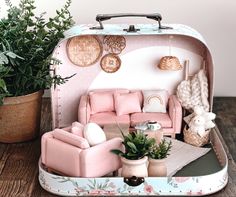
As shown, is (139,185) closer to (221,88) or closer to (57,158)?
(57,158)

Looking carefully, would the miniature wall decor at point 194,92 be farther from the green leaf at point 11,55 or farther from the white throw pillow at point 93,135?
the green leaf at point 11,55

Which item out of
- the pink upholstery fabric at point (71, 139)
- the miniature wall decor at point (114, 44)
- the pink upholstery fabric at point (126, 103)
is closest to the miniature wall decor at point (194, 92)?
the pink upholstery fabric at point (126, 103)

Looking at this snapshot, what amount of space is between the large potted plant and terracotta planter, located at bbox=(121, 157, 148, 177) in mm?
490

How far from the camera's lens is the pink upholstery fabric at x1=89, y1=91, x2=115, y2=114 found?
1.98 metres

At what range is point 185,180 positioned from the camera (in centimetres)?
158

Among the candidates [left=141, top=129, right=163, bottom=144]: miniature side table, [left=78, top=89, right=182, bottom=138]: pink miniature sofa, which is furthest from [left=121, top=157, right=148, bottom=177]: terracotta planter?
[left=78, top=89, right=182, bottom=138]: pink miniature sofa

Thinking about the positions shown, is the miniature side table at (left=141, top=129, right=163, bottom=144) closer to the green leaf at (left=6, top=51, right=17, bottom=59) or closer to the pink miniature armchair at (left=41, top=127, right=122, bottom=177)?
the pink miniature armchair at (left=41, top=127, right=122, bottom=177)

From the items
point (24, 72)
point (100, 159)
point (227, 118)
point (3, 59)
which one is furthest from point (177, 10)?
point (100, 159)

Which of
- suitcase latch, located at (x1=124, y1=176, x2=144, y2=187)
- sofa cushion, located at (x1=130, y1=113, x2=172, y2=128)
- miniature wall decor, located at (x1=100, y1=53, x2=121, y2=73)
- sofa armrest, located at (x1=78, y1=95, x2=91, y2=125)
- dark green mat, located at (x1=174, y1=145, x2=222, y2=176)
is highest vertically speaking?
miniature wall decor, located at (x1=100, y1=53, x2=121, y2=73)

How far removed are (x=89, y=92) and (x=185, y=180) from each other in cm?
63

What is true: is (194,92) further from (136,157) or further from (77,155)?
(77,155)

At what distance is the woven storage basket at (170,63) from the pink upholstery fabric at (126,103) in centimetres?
16

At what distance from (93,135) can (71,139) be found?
0.24 ft

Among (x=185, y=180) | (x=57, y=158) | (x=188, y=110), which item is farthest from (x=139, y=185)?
(x=188, y=110)
